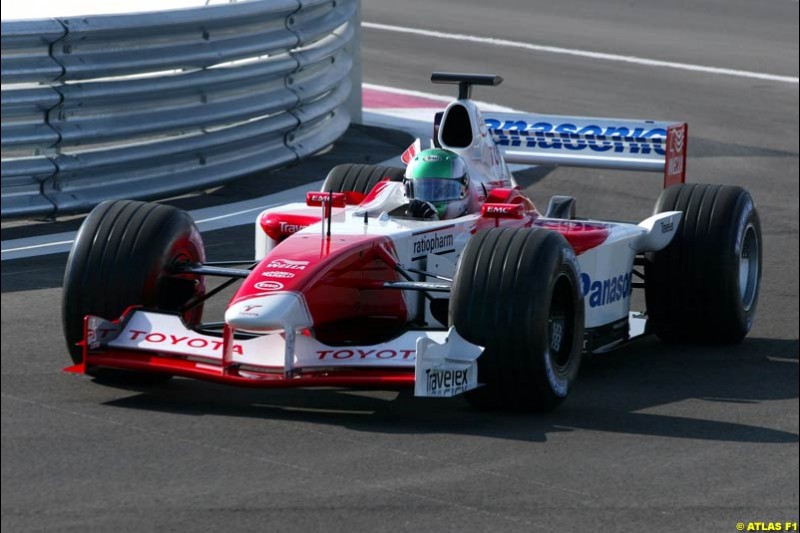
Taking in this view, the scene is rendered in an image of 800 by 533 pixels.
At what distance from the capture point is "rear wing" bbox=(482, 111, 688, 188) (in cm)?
971

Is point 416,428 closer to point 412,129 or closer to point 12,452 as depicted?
point 12,452

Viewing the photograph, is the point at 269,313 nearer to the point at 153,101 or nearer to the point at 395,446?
the point at 395,446

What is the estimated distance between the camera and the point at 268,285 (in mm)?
6934

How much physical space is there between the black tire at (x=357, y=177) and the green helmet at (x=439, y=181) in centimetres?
108

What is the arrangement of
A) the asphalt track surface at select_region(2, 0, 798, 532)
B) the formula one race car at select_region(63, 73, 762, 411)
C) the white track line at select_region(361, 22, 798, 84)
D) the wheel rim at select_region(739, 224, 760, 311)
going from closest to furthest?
the asphalt track surface at select_region(2, 0, 798, 532) → the formula one race car at select_region(63, 73, 762, 411) → the wheel rim at select_region(739, 224, 760, 311) → the white track line at select_region(361, 22, 798, 84)

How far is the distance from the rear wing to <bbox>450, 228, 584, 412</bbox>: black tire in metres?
2.67

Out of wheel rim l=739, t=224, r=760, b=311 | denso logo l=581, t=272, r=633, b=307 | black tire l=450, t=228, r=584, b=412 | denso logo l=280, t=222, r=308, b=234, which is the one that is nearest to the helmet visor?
denso logo l=280, t=222, r=308, b=234

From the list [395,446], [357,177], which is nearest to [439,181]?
[357,177]

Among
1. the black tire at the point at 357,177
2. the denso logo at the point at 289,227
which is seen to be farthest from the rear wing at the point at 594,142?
the denso logo at the point at 289,227

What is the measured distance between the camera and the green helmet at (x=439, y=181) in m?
8.07

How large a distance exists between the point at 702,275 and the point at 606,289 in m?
0.74

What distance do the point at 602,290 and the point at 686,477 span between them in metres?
2.12

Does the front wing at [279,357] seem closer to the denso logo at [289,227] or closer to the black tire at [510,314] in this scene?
the black tire at [510,314]

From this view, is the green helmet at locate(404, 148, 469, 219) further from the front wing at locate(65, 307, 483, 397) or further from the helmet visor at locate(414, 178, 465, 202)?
the front wing at locate(65, 307, 483, 397)
